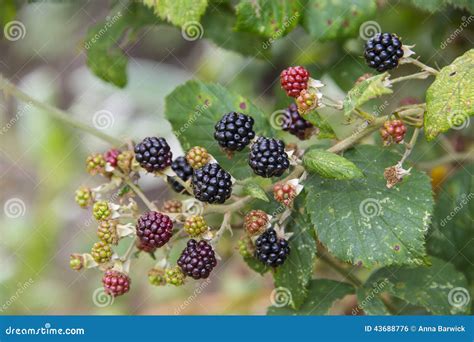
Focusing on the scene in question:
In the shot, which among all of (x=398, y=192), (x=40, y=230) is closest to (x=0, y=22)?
(x=40, y=230)

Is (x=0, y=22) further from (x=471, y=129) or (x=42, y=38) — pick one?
(x=471, y=129)

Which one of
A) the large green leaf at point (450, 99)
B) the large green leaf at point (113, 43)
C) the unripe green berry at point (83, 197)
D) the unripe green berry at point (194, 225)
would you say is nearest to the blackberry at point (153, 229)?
the unripe green berry at point (194, 225)

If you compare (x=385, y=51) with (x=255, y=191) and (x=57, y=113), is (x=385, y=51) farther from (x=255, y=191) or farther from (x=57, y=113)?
(x=57, y=113)

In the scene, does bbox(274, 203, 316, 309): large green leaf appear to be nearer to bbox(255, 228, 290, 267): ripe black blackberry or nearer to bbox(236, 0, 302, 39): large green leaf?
bbox(255, 228, 290, 267): ripe black blackberry

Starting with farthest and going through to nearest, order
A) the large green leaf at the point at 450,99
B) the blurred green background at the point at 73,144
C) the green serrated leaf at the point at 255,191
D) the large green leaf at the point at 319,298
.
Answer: the blurred green background at the point at 73,144
the large green leaf at the point at 319,298
the green serrated leaf at the point at 255,191
the large green leaf at the point at 450,99

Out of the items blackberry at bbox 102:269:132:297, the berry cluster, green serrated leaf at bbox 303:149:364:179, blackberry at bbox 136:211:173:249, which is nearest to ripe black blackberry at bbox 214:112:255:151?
green serrated leaf at bbox 303:149:364:179

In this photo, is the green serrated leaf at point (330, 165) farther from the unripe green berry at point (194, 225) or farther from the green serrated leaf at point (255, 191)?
the unripe green berry at point (194, 225)
